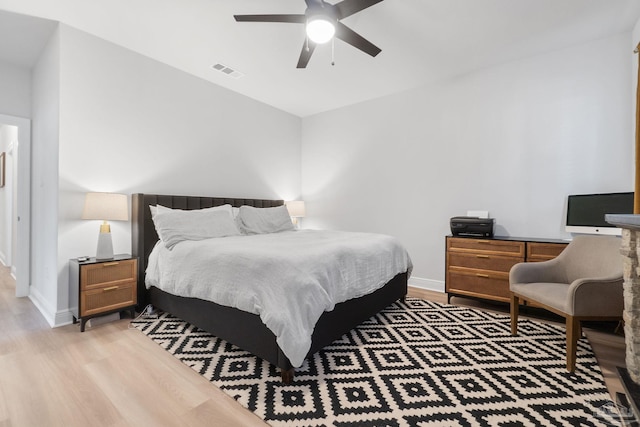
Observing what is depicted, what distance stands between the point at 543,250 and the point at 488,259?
0.49m

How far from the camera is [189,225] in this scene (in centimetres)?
297

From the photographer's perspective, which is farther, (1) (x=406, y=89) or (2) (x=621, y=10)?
(1) (x=406, y=89)

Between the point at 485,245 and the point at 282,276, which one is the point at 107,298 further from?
the point at 485,245

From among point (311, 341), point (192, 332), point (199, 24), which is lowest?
point (192, 332)

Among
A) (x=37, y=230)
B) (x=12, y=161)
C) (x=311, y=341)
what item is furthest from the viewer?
(x=12, y=161)

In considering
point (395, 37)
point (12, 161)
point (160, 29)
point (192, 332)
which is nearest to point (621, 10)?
point (395, 37)

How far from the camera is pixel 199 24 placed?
8.86ft

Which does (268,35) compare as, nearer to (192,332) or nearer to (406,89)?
(406,89)

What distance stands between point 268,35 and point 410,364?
3139 millimetres

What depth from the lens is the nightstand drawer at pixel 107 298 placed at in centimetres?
255

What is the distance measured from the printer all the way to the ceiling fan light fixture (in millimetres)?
2430

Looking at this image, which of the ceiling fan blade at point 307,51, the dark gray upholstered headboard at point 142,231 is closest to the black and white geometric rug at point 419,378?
the dark gray upholstered headboard at point 142,231

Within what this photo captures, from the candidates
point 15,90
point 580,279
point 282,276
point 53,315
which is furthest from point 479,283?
point 15,90

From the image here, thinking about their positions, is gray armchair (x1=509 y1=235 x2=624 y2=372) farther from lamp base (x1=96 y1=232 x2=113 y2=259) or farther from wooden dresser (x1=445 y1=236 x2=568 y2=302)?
lamp base (x1=96 y1=232 x2=113 y2=259)
